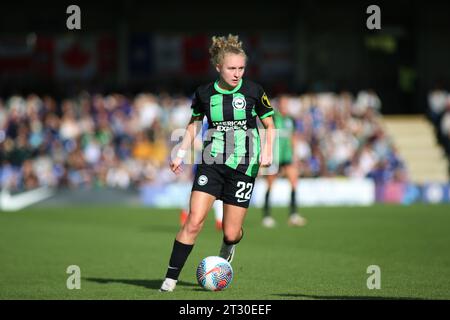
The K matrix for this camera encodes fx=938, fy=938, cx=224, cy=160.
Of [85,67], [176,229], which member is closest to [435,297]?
[176,229]

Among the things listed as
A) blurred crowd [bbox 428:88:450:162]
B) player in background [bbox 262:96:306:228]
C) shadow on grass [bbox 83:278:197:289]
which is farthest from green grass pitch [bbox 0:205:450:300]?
blurred crowd [bbox 428:88:450:162]

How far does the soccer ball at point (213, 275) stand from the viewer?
28.4 ft

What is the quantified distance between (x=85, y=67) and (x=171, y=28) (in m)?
3.13

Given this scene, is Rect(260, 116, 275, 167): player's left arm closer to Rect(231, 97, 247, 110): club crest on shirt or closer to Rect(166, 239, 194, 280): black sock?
Rect(231, 97, 247, 110): club crest on shirt

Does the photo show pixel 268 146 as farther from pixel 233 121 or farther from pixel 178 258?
pixel 178 258

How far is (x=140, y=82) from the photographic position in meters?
30.5

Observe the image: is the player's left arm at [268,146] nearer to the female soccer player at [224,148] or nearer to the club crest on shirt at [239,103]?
the female soccer player at [224,148]

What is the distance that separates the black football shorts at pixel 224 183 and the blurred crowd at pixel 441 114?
1909cm

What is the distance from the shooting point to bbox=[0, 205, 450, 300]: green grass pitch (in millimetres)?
8805

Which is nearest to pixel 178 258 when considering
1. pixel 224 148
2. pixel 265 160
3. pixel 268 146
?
pixel 224 148

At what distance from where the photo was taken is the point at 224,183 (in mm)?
8758

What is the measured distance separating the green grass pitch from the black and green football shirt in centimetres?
124

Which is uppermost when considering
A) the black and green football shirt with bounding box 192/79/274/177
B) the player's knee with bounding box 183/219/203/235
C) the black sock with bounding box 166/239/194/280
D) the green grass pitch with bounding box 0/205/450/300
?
the black and green football shirt with bounding box 192/79/274/177
